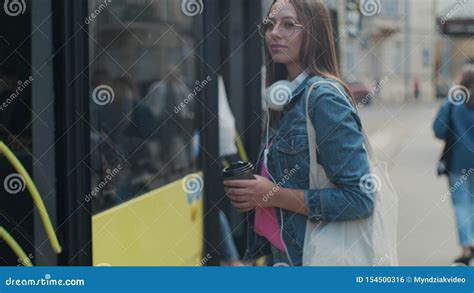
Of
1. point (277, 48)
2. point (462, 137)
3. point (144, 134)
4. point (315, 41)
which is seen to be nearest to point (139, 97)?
point (144, 134)

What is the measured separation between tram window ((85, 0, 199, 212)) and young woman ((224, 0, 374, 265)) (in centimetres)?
54

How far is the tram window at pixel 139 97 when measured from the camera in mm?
3266

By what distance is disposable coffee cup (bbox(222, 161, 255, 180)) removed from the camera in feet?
9.94

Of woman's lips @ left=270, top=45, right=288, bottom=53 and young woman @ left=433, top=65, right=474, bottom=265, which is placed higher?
woman's lips @ left=270, top=45, right=288, bottom=53

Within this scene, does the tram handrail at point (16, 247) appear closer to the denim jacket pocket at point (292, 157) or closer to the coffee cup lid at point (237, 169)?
the coffee cup lid at point (237, 169)

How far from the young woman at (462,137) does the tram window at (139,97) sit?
1.05 meters

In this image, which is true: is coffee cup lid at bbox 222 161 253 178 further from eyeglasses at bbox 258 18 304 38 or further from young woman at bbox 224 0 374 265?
eyeglasses at bbox 258 18 304 38

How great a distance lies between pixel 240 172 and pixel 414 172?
0.71m

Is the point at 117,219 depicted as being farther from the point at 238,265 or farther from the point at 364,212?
the point at 364,212

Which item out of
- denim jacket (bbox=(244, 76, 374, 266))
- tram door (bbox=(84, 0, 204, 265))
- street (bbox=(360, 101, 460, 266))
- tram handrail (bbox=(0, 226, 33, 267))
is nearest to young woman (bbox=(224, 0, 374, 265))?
denim jacket (bbox=(244, 76, 374, 266))

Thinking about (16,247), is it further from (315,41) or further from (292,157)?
(315,41)

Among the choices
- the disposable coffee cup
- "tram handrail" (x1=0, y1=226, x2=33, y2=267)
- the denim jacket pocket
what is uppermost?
the denim jacket pocket

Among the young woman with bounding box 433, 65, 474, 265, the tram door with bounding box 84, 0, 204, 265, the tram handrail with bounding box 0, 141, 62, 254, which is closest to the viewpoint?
the tram handrail with bounding box 0, 141, 62, 254

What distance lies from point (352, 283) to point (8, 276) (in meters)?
1.13
